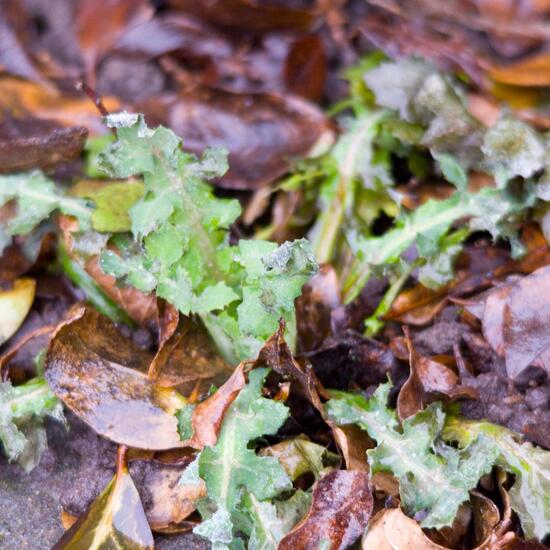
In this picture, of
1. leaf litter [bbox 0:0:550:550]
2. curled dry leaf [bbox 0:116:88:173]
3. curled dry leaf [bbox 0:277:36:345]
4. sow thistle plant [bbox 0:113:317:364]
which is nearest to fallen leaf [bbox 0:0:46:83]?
leaf litter [bbox 0:0:550:550]

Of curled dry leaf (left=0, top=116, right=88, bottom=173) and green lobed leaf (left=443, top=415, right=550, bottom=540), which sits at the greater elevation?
curled dry leaf (left=0, top=116, right=88, bottom=173)

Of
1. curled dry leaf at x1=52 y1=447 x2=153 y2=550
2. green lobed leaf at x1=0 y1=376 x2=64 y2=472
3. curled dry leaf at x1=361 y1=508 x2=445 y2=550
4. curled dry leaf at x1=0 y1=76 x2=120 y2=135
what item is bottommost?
curled dry leaf at x1=52 y1=447 x2=153 y2=550

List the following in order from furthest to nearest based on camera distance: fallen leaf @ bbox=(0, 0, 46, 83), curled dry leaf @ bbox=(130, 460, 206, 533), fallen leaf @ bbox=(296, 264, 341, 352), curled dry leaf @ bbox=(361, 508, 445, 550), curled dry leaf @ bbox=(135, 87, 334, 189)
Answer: fallen leaf @ bbox=(0, 0, 46, 83) → curled dry leaf @ bbox=(135, 87, 334, 189) → fallen leaf @ bbox=(296, 264, 341, 352) → curled dry leaf @ bbox=(130, 460, 206, 533) → curled dry leaf @ bbox=(361, 508, 445, 550)

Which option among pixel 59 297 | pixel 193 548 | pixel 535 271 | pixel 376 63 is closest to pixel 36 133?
pixel 59 297

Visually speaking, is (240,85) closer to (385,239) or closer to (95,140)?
(95,140)

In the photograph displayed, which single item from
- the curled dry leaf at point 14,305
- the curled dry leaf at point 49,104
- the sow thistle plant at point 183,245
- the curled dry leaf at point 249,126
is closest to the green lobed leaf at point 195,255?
the sow thistle plant at point 183,245

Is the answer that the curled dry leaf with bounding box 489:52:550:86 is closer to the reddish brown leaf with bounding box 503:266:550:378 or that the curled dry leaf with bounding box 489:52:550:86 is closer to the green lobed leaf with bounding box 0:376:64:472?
the reddish brown leaf with bounding box 503:266:550:378
